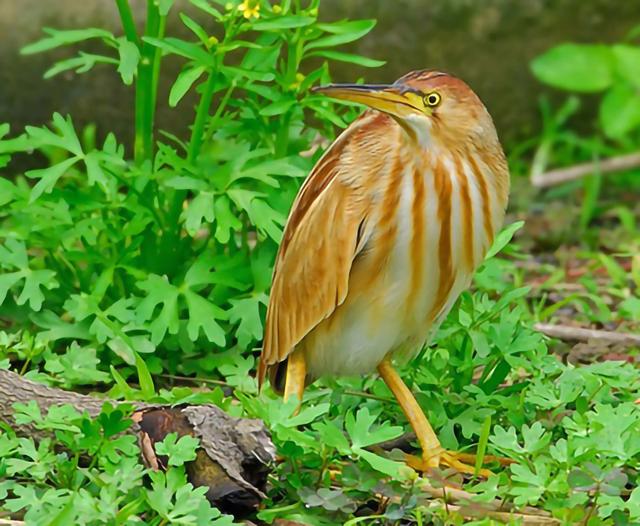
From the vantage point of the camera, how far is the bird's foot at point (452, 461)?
10.7ft

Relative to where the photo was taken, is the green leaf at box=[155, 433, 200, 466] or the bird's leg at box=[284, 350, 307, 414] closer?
the green leaf at box=[155, 433, 200, 466]

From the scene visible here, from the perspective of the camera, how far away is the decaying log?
293cm

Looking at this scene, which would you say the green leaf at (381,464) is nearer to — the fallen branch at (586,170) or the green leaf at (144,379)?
the green leaf at (144,379)

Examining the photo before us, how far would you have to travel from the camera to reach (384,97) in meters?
3.07

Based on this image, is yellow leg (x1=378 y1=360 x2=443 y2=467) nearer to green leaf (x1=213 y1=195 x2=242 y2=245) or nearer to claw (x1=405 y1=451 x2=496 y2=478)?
claw (x1=405 y1=451 x2=496 y2=478)

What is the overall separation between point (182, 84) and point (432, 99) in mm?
757

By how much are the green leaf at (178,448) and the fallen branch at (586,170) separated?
3.17 m

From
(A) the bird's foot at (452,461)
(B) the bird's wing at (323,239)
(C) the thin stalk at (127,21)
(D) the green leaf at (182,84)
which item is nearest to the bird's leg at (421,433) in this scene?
(A) the bird's foot at (452,461)

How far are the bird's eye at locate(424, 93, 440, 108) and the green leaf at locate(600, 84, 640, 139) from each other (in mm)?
2837

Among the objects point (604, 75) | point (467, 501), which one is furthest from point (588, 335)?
point (604, 75)

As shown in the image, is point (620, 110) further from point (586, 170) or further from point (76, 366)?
point (76, 366)

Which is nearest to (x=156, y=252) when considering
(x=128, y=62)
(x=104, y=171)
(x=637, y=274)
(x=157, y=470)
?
(x=104, y=171)

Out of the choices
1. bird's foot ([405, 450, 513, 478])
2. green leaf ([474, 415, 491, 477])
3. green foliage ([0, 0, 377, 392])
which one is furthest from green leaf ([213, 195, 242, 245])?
green leaf ([474, 415, 491, 477])

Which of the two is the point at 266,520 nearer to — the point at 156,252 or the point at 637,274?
the point at 156,252
